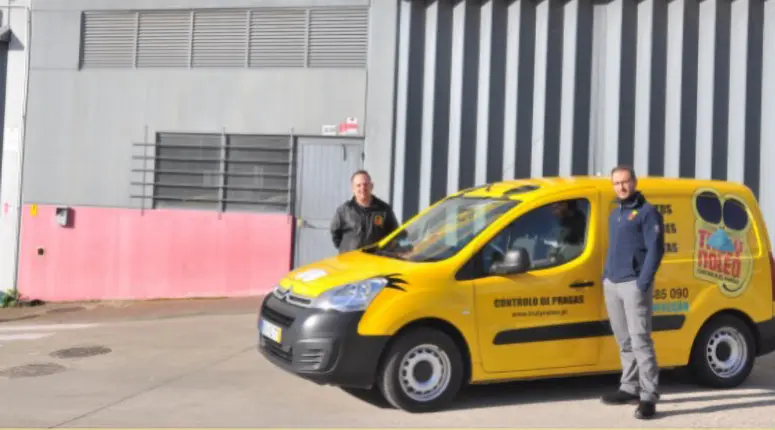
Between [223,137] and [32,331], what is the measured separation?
428 centimetres

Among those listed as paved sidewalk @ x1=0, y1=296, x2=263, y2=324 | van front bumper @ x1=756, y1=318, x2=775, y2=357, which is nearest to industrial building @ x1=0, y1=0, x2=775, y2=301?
paved sidewalk @ x1=0, y1=296, x2=263, y2=324

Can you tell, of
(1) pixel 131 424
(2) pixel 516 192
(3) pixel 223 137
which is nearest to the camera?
(1) pixel 131 424

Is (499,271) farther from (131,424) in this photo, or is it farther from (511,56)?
(511,56)

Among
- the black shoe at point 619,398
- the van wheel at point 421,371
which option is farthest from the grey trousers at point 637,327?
the van wheel at point 421,371

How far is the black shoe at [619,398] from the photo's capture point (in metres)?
5.90

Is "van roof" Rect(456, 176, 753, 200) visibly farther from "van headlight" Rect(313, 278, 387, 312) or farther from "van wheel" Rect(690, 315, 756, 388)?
"van headlight" Rect(313, 278, 387, 312)

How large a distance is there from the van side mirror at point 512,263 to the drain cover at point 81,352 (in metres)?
4.54

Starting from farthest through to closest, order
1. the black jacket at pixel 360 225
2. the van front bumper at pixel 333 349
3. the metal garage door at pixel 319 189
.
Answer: the metal garage door at pixel 319 189, the black jacket at pixel 360 225, the van front bumper at pixel 333 349

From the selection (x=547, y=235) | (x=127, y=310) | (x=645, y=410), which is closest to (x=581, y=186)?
(x=547, y=235)

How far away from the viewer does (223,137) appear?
1248cm

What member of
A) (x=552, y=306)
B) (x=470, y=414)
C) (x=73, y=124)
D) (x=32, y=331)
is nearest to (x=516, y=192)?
(x=552, y=306)

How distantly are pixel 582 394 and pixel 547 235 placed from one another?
54.5 inches

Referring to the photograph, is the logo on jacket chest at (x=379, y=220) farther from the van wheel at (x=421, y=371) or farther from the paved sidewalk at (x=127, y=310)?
the paved sidewalk at (x=127, y=310)

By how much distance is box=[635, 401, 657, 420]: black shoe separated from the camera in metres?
5.58
